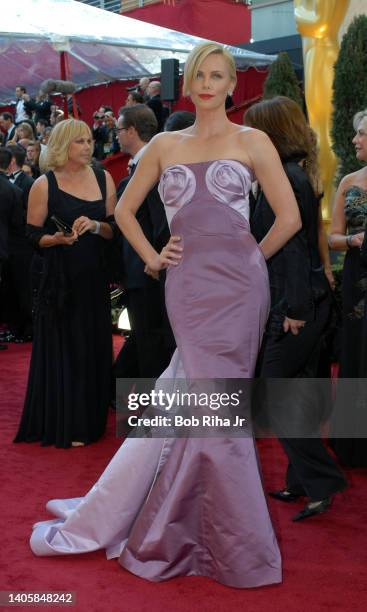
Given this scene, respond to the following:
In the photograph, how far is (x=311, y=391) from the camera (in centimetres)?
382

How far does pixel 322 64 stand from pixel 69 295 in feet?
19.3

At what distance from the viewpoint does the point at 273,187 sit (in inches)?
126

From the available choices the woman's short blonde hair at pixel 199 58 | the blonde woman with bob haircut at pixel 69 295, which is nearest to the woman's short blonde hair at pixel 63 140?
the blonde woman with bob haircut at pixel 69 295

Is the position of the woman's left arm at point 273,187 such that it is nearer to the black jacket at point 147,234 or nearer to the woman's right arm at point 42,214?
the black jacket at point 147,234

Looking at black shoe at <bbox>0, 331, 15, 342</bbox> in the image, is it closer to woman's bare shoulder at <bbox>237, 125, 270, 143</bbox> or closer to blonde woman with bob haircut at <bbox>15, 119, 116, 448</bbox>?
blonde woman with bob haircut at <bbox>15, 119, 116, 448</bbox>

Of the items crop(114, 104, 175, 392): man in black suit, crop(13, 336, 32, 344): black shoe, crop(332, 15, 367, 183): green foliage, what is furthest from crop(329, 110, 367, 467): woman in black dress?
crop(13, 336, 32, 344): black shoe

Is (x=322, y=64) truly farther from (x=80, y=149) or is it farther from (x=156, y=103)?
(x=80, y=149)

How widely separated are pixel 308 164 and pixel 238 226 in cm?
81

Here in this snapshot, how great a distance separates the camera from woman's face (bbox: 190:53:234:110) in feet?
10.4

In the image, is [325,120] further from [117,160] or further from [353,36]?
[117,160]

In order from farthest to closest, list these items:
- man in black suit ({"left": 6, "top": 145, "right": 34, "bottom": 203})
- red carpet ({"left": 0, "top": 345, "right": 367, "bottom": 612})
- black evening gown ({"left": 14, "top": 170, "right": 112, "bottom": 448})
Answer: man in black suit ({"left": 6, "top": 145, "right": 34, "bottom": 203}), black evening gown ({"left": 14, "top": 170, "right": 112, "bottom": 448}), red carpet ({"left": 0, "top": 345, "right": 367, "bottom": 612})

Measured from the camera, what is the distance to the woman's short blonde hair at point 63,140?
197 inches

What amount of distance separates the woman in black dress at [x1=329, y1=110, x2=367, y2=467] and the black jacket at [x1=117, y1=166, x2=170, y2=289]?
93cm

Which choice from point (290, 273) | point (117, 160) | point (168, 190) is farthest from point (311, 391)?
point (117, 160)
